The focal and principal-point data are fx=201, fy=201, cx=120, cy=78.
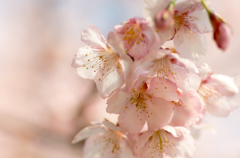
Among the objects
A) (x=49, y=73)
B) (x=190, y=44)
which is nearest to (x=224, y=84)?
(x=190, y=44)

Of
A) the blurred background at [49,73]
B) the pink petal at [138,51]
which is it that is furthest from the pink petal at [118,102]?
the blurred background at [49,73]

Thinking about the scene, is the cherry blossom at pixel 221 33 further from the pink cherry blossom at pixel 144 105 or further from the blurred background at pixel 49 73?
the blurred background at pixel 49 73

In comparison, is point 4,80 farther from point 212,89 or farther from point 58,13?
point 212,89

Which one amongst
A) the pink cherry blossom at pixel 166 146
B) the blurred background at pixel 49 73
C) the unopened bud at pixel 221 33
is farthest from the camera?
the blurred background at pixel 49 73

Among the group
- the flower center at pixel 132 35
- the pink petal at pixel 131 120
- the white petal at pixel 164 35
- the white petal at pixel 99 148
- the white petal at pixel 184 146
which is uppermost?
the flower center at pixel 132 35

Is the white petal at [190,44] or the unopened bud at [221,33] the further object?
the white petal at [190,44]

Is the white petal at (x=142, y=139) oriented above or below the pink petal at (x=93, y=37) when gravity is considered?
below

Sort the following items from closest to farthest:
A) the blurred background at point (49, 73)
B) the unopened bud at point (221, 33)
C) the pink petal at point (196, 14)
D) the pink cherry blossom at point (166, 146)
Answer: the unopened bud at point (221, 33) → the pink petal at point (196, 14) → the pink cherry blossom at point (166, 146) → the blurred background at point (49, 73)

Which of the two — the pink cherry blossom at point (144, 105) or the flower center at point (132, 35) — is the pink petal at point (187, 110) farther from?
the flower center at point (132, 35)
